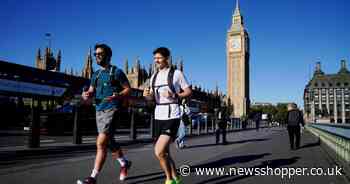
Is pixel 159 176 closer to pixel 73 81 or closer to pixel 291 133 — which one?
pixel 291 133

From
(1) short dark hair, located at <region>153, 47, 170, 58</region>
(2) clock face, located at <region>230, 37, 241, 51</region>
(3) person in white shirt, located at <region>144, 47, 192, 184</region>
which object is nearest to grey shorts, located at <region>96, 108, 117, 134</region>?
(3) person in white shirt, located at <region>144, 47, 192, 184</region>

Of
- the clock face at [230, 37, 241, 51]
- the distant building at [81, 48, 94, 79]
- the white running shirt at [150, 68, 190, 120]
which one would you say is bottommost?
the white running shirt at [150, 68, 190, 120]

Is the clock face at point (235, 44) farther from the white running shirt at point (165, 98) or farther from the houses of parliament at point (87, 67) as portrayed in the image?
the white running shirt at point (165, 98)

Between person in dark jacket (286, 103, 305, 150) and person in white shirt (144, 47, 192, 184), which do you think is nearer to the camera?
person in white shirt (144, 47, 192, 184)

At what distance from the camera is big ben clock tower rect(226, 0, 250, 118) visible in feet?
397

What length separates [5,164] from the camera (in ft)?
22.5

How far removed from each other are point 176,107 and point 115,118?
978mm

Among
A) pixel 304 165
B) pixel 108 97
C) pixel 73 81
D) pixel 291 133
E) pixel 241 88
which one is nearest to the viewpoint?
pixel 108 97

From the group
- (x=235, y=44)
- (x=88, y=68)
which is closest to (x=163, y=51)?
(x=88, y=68)

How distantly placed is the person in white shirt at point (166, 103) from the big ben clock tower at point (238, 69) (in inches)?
4553

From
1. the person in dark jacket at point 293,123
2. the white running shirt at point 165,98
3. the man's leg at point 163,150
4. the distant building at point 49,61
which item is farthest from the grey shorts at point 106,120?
the distant building at point 49,61

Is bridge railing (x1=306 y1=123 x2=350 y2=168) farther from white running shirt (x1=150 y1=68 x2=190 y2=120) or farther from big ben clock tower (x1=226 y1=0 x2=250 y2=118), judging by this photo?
big ben clock tower (x1=226 y1=0 x2=250 y2=118)

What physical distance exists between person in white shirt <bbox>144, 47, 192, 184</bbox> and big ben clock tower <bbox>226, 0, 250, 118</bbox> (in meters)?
116

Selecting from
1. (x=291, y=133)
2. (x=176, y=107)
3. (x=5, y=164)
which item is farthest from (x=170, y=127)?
(x=291, y=133)
